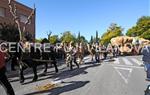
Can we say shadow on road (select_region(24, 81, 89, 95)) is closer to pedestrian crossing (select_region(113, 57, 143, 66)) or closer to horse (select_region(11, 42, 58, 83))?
horse (select_region(11, 42, 58, 83))

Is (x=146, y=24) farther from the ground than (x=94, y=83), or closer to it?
farther from the ground

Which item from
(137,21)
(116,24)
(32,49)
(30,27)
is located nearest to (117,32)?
(116,24)

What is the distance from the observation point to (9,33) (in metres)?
35.9

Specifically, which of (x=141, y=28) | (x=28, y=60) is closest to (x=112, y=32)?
(x=141, y=28)

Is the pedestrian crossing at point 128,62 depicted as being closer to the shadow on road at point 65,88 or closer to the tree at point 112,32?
the shadow on road at point 65,88

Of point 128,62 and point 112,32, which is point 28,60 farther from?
point 112,32

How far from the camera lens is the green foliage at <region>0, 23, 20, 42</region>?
3514 centimetres

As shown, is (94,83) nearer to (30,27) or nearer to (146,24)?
(30,27)

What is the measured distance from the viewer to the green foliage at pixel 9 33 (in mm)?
35141

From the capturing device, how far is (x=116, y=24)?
101m

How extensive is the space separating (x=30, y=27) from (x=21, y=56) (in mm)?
39206

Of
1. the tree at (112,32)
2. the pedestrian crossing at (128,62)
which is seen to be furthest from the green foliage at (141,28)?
the pedestrian crossing at (128,62)

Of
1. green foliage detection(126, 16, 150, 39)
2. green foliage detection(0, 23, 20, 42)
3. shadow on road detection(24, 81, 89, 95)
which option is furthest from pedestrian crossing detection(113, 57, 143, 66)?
green foliage detection(126, 16, 150, 39)

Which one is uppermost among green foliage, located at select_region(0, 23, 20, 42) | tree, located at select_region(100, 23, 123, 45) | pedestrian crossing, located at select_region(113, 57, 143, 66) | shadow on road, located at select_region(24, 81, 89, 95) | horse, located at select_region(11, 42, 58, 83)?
tree, located at select_region(100, 23, 123, 45)
